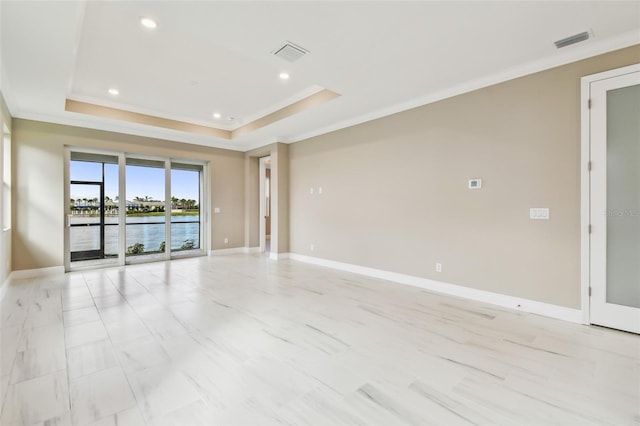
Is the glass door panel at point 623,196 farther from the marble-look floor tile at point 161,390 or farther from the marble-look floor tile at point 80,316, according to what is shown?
the marble-look floor tile at point 80,316

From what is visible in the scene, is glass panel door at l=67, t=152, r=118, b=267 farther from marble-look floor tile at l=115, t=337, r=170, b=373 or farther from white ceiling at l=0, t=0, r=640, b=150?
marble-look floor tile at l=115, t=337, r=170, b=373

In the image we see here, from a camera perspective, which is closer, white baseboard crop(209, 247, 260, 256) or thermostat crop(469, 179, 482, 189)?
thermostat crop(469, 179, 482, 189)

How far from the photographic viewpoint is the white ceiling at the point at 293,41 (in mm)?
2531

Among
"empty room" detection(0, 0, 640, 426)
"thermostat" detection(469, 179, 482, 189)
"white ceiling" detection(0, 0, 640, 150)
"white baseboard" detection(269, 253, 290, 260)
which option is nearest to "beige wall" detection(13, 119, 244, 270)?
"empty room" detection(0, 0, 640, 426)

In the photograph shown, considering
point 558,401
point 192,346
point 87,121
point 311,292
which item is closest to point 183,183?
point 87,121

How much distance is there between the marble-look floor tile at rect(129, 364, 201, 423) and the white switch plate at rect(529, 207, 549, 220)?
12.6ft

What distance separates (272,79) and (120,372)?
4.01 m

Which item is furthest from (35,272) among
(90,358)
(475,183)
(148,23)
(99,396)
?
(475,183)

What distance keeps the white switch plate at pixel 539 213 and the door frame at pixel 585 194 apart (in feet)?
1.00

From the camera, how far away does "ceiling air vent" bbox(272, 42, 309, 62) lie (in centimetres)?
309

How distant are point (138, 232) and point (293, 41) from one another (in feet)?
19.3

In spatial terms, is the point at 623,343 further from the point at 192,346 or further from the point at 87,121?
the point at 87,121

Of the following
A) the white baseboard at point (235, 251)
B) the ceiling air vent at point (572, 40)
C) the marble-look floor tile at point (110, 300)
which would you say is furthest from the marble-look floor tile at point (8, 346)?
the ceiling air vent at point (572, 40)

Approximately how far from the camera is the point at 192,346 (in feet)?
8.56
